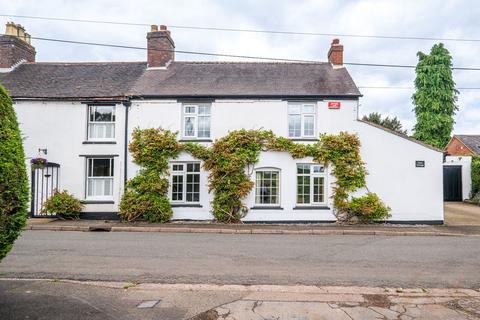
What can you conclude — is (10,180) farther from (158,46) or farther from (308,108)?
(158,46)

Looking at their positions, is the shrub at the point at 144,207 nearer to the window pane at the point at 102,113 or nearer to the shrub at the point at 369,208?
the window pane at the point at 102,113

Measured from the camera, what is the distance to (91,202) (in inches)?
617

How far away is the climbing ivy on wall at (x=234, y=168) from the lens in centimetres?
1488

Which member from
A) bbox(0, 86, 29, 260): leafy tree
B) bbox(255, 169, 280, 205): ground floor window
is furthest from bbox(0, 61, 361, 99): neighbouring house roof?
bbox(0, 86, 29, 260): leafy tree

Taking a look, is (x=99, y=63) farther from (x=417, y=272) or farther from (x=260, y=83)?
(x=417, y=272)

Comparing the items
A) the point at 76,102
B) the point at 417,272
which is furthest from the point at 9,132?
the point at 76,102

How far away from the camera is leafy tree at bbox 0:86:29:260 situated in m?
4.28

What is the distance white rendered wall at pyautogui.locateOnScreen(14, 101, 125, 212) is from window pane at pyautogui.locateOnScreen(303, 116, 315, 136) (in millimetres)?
8646

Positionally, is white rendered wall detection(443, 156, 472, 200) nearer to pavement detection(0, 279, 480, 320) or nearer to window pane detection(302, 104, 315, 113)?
window pane detection(302, 104, 315, 113)

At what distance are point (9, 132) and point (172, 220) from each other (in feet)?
37.5

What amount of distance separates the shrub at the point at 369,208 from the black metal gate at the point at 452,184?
1298 cm

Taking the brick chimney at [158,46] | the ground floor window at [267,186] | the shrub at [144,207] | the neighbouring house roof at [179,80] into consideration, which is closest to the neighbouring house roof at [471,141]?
the neighbouring house roof at [179,80]

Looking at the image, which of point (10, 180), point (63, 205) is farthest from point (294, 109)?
point (10, 180)

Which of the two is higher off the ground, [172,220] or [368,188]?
[368,188]
